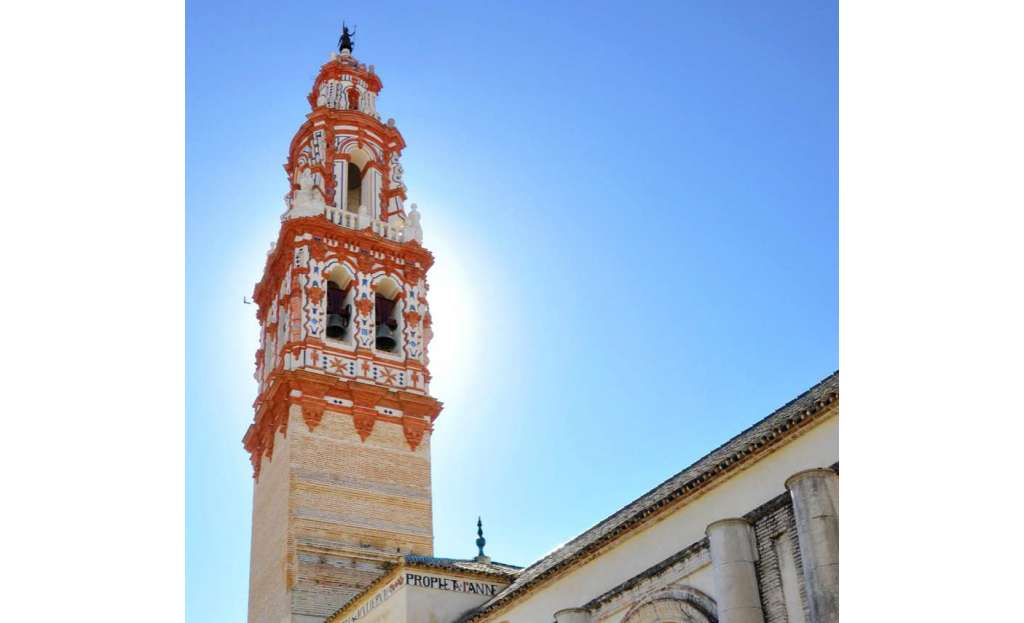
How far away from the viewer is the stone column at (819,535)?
34.5 feet

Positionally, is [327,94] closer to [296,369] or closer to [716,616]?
[296,369]

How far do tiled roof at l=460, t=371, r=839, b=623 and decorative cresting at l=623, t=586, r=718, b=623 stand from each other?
112cm

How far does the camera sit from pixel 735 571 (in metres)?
11.9

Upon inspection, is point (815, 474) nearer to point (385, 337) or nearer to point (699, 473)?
point (699, 473)

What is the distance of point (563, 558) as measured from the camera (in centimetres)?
1593

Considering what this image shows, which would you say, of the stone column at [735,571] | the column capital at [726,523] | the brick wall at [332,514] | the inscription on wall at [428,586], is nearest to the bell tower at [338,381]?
the brick wall at [332,514]

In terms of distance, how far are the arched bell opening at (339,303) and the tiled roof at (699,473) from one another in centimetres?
1157

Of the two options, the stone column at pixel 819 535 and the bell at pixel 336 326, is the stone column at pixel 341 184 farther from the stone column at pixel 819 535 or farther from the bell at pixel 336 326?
the stone column at pixel 819 535

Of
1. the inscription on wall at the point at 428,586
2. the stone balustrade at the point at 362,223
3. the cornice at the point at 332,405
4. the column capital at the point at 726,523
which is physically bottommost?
the column capital at the point at 726,523

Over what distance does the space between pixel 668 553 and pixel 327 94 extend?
23.2m

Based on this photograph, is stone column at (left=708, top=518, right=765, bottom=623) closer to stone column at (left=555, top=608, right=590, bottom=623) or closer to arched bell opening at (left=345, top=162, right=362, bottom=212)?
stone column at (left=555, top=608, right=590, bottom=623)

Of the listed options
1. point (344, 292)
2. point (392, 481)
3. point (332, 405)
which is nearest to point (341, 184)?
point (344, 292)
